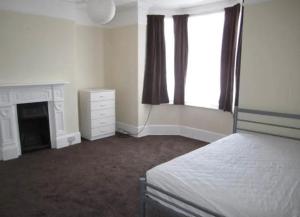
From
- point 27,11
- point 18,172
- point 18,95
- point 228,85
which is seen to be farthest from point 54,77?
point 228,85

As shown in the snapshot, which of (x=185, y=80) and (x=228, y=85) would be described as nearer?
(x=228, y=85)

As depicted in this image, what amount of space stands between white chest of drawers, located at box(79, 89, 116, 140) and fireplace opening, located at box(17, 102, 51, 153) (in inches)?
28.9

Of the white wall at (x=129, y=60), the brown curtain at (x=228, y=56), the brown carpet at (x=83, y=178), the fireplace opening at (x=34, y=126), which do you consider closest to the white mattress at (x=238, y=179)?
the brown carpet at (x=83, y=178)

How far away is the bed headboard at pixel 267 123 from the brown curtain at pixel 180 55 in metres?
1.53

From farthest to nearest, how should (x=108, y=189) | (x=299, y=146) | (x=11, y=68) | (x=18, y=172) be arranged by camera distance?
(x=11, y=68)
(x=18, y=172)
(x=108, y=189)
(x=299, y=146)

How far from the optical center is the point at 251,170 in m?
1.92

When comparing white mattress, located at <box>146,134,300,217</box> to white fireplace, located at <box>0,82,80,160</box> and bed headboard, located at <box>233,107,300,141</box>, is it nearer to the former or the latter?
bed headboard, located at <box>233,107,300,141</box>

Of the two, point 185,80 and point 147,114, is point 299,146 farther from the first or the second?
point 147,114

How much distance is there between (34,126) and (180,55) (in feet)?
9.80

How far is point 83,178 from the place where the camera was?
9.80 feet

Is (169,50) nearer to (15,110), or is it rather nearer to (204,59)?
(204,59)

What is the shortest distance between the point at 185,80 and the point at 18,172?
10.6ft

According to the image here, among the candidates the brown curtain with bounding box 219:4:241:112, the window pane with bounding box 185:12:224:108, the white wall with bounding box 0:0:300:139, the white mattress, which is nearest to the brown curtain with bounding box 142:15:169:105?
the white wall with bounding box 0:0:300:139

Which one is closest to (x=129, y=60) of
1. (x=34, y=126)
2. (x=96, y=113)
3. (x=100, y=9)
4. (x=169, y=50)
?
(x=169, y=50)
